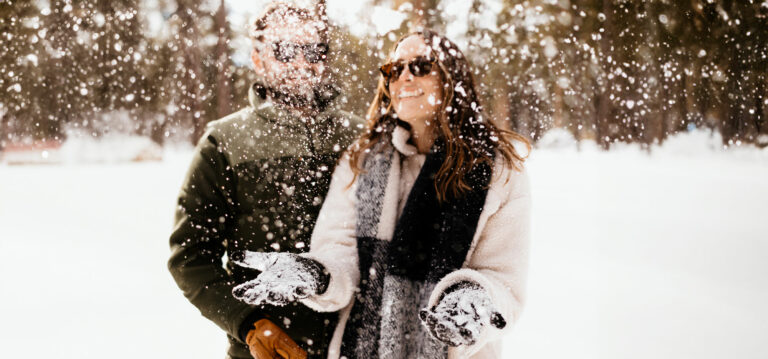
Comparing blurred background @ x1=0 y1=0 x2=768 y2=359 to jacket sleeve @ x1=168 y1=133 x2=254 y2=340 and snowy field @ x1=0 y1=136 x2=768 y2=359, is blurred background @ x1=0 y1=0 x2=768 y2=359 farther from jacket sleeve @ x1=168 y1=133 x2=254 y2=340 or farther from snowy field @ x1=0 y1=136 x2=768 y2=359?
jacket sleeve @ x1=168 y1=133 x2=254 y2=340

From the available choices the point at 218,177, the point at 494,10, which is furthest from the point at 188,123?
the point at 494,10

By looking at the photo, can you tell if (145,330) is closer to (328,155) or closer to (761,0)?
(328,155)

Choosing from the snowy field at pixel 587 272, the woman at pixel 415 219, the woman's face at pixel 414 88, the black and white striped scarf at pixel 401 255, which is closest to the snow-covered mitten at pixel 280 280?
the woman at pixel 415 219

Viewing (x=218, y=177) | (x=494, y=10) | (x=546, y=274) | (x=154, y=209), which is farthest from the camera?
(x=154, y=209)

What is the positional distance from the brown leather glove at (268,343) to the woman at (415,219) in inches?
4.6

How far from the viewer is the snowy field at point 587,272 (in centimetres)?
219

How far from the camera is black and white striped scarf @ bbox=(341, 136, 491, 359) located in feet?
3.20

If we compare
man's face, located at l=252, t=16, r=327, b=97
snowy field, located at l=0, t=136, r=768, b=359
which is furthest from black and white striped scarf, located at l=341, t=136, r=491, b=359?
snowy field, located at l=0, t=136, r=768, b=359

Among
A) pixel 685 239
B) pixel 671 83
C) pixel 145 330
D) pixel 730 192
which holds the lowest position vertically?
pixel 145 330

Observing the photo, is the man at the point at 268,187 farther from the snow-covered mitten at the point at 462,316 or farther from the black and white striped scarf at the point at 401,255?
the snow-covered mitten at the point at 462,316

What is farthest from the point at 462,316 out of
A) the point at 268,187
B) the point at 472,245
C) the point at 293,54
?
the point at 293,54

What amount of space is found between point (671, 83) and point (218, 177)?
152cm

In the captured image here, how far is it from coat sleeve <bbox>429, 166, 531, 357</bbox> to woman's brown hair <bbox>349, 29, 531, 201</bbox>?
60mm

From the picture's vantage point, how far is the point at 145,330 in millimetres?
2459
